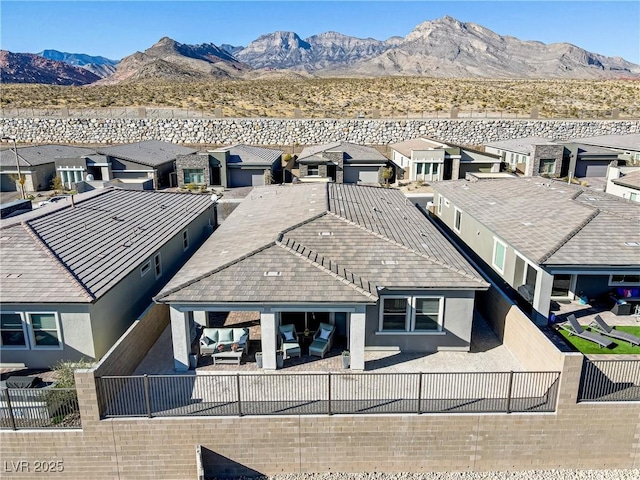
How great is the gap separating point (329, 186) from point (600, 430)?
1658cm

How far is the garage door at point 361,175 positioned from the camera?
42000 mm

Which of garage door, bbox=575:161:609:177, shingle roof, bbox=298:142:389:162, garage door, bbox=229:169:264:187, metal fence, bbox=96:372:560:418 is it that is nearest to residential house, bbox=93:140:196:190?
garage door, bbox=229:169:264:187

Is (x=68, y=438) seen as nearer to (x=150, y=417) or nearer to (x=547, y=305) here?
(x=150, y=417)

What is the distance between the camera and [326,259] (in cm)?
1452

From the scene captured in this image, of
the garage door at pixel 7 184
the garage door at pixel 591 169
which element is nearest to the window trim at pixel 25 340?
the garage door at pixel 7 184

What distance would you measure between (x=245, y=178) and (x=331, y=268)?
93.9 feet

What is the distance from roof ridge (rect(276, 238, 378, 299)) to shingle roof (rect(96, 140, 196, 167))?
27.9m

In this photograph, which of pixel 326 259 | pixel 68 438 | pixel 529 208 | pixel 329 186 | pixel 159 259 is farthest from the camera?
pixel 329 186

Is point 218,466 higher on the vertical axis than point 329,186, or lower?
lower

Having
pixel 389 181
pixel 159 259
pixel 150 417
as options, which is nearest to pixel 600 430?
pixel 150 417

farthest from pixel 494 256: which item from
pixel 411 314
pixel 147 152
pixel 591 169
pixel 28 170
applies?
pixel 28 170

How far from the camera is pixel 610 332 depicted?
1483cm

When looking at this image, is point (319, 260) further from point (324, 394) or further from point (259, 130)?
point (259, 130)

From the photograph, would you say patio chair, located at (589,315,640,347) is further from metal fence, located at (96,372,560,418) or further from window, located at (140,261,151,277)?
window, located at (140,261,151,277)
